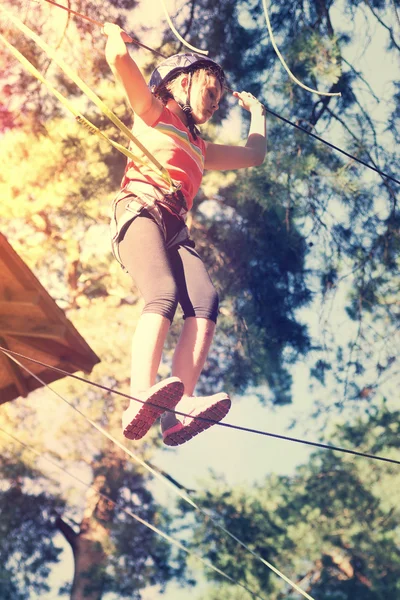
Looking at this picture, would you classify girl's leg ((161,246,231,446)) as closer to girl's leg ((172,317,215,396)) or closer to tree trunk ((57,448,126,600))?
girl's leg ((172,317,215,396))

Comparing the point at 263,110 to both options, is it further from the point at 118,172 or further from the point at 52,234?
the point at 52,234

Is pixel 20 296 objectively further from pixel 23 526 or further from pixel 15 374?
pixel 23 526

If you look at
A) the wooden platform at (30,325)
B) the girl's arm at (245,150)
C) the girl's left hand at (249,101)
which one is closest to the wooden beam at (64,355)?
the wooden platform at (30,325)

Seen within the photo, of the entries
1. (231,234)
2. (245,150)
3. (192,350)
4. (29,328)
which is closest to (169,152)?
(245,150)

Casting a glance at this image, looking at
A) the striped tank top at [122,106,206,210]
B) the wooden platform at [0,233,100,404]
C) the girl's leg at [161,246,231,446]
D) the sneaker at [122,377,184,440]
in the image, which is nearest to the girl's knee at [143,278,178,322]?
the girl's leg at [161,246,231,446]

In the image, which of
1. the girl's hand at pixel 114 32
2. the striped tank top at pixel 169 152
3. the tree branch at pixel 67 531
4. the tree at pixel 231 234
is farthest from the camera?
the tree branch at pixel 67 531

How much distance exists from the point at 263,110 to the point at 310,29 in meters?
4.58

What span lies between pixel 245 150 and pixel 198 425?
1349 millimetres

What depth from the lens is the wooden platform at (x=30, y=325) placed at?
4539 millimetres

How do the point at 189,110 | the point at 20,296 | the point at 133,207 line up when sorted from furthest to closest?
the point at 20,296
the point at 189,110
the point at 133,207

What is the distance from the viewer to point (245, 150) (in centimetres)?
370

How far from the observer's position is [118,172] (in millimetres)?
9398

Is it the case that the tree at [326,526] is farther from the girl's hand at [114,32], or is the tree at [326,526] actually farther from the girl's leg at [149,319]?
the girl's hand at [114,32]

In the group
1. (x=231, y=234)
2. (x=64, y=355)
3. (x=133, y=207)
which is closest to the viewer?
(x=133, y=207)
